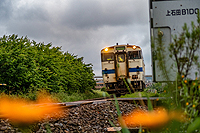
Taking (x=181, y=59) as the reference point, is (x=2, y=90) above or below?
below

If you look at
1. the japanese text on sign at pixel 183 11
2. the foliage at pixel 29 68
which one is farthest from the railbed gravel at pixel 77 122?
the foliage at pixel 29 68

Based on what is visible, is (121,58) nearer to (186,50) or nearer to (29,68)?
(29,68)

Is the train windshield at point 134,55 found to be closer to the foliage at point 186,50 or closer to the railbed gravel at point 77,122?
the railbed gravel at point 77,122

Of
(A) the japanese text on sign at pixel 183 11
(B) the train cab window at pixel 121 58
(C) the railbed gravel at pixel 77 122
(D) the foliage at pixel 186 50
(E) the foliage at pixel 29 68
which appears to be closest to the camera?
(D) the foliage at pixel 186 50

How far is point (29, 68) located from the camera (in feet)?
45.0

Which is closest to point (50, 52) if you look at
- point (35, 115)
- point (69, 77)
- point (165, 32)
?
point (69, 77)

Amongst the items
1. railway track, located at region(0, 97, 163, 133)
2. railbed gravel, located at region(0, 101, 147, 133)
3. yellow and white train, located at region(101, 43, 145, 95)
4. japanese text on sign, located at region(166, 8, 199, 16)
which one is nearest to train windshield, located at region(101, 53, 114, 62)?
yellow and white train, located at region(101, 43, 145, 95)

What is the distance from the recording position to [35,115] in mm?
6285

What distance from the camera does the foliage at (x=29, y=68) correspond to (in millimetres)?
13078

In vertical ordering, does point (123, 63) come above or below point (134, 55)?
below

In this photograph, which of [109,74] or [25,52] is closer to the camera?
[25,52]

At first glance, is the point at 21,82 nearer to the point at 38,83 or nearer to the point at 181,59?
the point at 38,83

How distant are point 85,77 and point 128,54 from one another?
15.9ft

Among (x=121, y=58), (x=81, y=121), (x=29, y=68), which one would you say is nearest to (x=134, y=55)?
(x=121, y=58)
